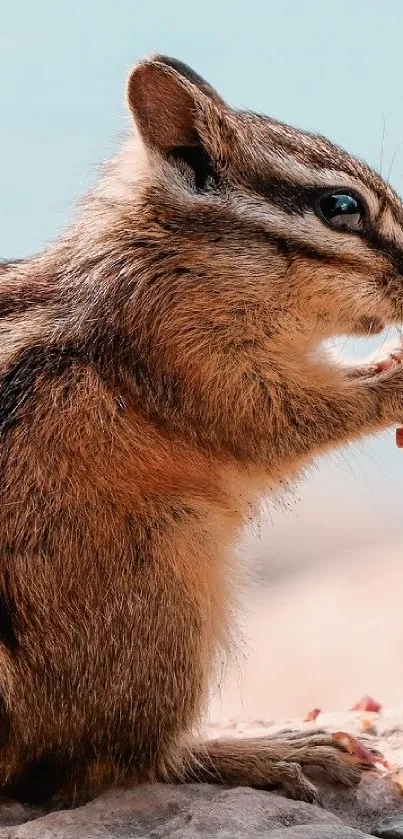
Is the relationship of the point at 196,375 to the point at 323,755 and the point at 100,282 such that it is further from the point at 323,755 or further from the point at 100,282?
the point at 323,755

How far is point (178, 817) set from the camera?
407 cm

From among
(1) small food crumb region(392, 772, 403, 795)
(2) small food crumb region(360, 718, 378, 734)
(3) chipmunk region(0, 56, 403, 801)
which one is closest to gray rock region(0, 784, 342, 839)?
(3) chipmunk region(0, 56, 403, 801)

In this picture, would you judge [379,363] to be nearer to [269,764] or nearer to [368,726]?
[368,726]

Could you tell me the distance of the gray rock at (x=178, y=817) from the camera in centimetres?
390

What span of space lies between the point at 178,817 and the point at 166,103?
8.09ft

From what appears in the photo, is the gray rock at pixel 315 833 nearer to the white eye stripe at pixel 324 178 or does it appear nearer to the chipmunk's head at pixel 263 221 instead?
the chipmunk's head at pixel 263 221

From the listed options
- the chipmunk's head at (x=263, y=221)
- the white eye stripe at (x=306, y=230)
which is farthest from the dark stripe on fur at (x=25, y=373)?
the white eye stripe at (x=306, y=230)

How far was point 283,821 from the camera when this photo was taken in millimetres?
4078

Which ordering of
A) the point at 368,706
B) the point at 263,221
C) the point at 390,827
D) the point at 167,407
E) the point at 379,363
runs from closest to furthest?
the point at 390,827
the point at 167,407
the point at 263,221
the point at 379,363
the point at 368,706

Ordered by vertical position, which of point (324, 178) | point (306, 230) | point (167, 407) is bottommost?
point (167, 407)

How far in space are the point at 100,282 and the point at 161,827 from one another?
1.89m

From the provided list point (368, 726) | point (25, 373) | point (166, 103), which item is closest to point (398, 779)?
point (368, 726)

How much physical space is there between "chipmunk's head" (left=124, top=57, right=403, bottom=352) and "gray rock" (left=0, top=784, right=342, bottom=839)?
164cm

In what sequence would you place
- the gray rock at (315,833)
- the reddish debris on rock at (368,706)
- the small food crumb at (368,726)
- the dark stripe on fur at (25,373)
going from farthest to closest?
1. the reddish debris on rock at (368,706)
2. the small food crumb at (368,726)
3. the dark stripe on fur at (25,373)
4. the gray rock at (315,833)
